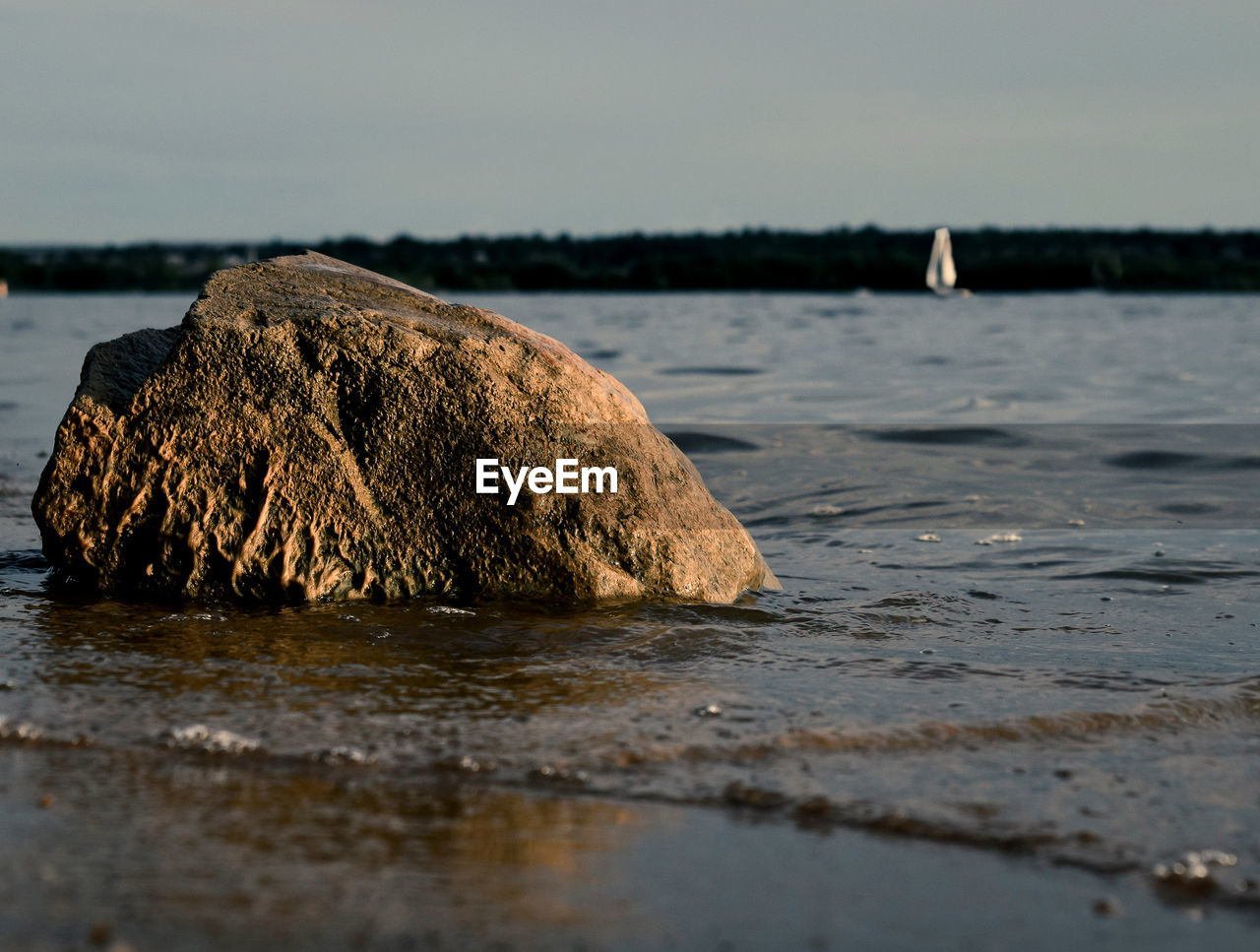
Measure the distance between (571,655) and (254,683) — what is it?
101cm

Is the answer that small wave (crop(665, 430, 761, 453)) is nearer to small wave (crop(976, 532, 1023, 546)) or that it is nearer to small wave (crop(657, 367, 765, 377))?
small wave (crop(976, 532, 1023, 546))

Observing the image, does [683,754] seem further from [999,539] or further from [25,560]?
Answer: [999,539]

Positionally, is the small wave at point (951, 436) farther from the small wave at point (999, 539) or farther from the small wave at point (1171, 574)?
the small wave at point (1171, 574)

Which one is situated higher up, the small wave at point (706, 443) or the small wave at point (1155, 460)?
the small wave at point (706, 443)

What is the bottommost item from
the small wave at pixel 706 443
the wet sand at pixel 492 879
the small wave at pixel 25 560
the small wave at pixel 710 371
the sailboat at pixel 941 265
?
the wet sand at pixel 492 879

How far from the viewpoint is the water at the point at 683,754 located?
229 cm

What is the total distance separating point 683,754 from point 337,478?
2063 mm

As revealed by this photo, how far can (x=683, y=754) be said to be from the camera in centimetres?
312

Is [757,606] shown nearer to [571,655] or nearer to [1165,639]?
[571,655]

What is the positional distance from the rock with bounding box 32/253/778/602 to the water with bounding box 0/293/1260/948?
0.19 metres

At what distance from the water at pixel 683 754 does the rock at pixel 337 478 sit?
0.19 metres

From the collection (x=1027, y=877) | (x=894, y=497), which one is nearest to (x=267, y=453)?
(x=1027, y=877)

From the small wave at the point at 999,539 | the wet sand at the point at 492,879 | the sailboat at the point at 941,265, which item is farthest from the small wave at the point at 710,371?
the sailboat at the point at 941,265

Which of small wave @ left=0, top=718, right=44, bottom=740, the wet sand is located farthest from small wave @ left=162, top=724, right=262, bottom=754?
small wave @ left=0, top=718, right=44, bottom=740
